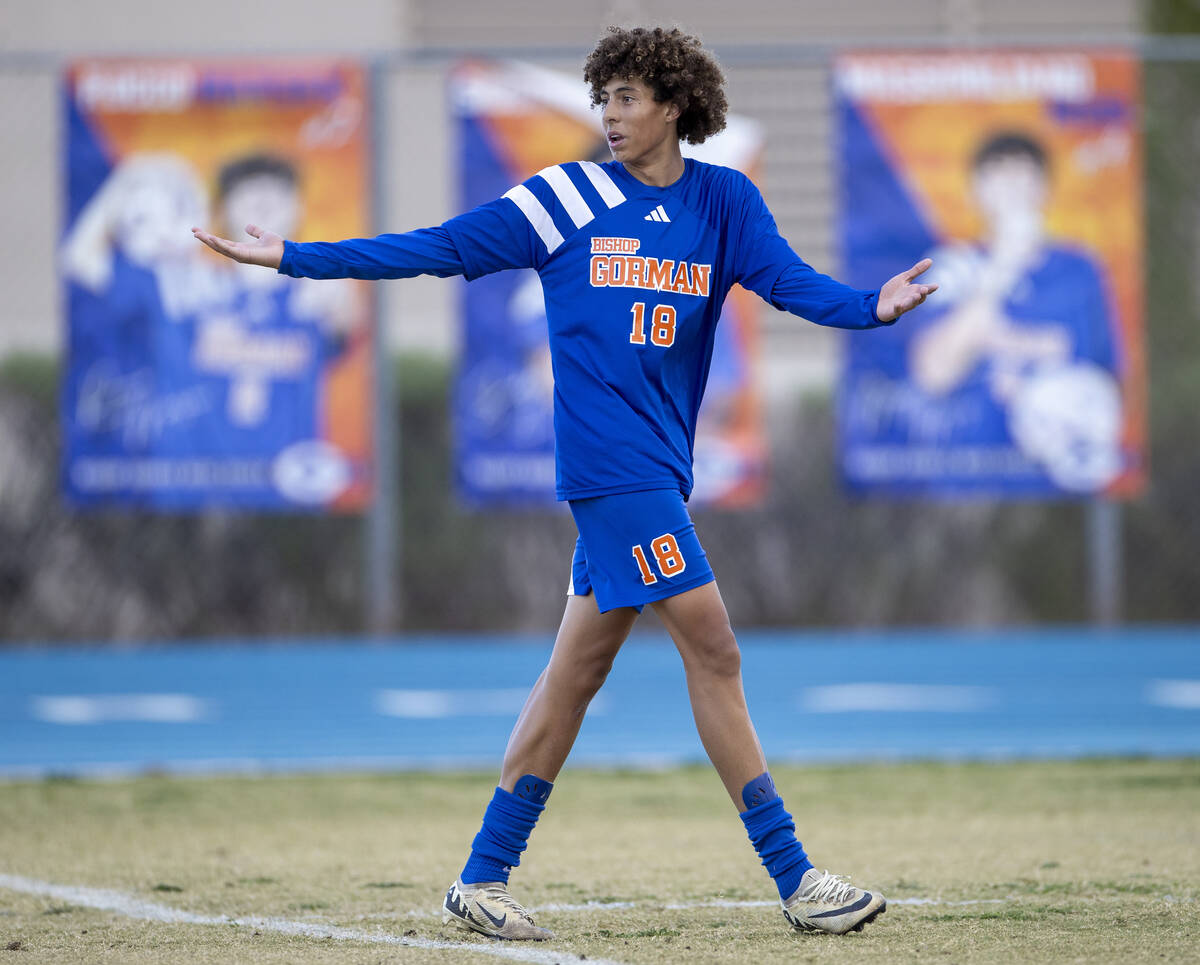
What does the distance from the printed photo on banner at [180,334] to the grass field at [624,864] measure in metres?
4.42

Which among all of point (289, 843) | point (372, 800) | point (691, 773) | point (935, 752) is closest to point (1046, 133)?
point (935, 752)

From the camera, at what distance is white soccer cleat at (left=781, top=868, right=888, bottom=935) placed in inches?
161

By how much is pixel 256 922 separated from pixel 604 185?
2028mm

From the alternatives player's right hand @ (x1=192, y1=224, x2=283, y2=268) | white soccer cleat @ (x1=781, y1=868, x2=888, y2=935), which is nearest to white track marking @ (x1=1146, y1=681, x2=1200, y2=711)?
white soccer cleat @ (x1=781, y1=868, x2=888, y2=935)

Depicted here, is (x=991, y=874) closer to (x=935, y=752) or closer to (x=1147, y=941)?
(x=1147, y=941)

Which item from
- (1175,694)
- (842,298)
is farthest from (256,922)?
(1175,694)

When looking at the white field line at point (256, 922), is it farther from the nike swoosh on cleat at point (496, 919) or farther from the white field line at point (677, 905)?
the white field line at point (677, 905)

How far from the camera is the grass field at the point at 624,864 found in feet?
13.3

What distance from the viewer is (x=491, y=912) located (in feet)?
13.8

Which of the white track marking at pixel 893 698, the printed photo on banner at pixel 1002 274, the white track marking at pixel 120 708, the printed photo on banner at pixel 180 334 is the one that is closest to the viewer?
the white track marking at pixel 120 708

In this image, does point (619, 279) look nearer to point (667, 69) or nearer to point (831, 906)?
point (667, 69)

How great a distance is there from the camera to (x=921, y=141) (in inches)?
472

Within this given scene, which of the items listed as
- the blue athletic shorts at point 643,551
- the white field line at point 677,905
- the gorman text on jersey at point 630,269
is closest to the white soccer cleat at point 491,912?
the white field line at point 677,905

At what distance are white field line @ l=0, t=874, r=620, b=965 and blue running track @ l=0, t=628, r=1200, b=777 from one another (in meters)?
2.80
